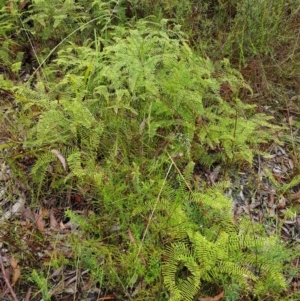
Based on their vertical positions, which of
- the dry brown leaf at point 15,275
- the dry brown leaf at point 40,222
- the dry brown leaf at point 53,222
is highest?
the dry brown leaf at point 40,222

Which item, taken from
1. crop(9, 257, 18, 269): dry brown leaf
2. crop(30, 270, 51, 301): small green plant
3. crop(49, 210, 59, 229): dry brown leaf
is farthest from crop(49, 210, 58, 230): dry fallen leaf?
crop(30, 270, 51, 301): small green plant

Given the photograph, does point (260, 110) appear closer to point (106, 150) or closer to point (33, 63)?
point (106, 150)

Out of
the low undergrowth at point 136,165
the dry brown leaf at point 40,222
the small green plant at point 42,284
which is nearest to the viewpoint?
the small green plant at point 42,284

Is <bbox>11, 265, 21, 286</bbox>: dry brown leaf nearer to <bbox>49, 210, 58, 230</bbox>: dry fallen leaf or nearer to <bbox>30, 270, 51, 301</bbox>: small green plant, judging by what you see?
<bbox>30, 270, 51, 301</bbox>: small green plant

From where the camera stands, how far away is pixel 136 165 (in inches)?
103

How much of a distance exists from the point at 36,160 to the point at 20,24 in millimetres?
1393

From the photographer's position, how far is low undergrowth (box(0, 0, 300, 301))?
2348 mm

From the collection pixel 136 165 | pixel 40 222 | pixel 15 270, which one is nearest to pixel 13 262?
pixel 15 270

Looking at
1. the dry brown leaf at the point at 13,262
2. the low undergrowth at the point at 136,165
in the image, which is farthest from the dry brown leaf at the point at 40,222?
the dry brown leaf at the point at 13,262

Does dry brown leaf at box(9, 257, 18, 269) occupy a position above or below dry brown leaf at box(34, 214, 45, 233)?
below

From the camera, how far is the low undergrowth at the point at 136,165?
2.35 m

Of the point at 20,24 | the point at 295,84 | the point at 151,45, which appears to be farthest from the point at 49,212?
the point at 295,84

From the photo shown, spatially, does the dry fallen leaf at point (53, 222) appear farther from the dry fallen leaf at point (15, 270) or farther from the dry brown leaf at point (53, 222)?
the dry fallen leaf at point (15, 270)

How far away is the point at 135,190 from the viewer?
2570 mm
